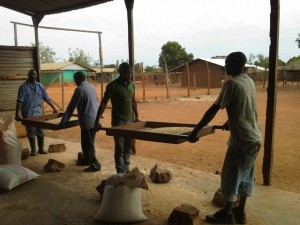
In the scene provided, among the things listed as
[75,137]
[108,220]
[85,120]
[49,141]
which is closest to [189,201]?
[108,220]

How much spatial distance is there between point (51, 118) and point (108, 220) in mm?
2633

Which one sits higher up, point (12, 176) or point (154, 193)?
point (12, 176)

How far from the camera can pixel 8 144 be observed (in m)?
4.51

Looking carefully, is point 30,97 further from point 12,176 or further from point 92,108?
point 12,176

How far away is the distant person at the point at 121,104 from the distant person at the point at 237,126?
147 centimetres

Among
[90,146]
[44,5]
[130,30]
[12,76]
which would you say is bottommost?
[90,146]

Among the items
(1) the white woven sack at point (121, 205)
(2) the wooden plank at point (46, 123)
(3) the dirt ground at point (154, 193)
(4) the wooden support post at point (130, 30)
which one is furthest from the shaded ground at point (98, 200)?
(4) the wooden support post at point (130, 30)

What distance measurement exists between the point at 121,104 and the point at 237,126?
1.79 meters

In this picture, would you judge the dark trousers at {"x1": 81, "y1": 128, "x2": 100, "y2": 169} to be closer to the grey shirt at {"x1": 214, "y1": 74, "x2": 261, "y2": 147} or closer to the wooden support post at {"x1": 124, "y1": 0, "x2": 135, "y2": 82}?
the wooden support post at {"x1": 124, "y1": 0, "x2": 135, "y2": 82}

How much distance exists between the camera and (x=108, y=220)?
117 inches

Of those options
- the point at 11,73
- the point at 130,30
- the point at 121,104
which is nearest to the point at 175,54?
the point at 11,73

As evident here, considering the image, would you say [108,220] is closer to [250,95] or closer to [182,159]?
[250,95]

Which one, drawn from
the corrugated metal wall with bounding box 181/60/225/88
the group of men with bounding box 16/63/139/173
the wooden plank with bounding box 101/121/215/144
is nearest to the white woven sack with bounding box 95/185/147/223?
the wooden plank with bounding box 101/121/215/144

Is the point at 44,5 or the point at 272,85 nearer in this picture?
the point at 272,85
